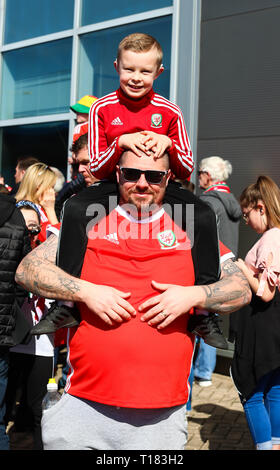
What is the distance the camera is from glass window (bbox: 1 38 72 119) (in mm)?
8664

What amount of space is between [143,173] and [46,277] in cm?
64

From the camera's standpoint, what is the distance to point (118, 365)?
2145mm

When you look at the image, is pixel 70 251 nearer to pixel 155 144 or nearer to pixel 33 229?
pixel 155 144

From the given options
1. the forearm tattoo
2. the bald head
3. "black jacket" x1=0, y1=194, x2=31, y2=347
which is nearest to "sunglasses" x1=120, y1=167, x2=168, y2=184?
the bald head

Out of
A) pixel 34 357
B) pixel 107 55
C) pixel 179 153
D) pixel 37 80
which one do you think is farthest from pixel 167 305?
pixel 37 80

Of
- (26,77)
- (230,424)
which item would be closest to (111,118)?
(230,424)

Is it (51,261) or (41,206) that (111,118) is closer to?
(51,261)

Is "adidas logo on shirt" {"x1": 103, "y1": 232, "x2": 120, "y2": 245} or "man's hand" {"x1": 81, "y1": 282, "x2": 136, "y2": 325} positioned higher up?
"adidas logo on shirt" {"x1": 103, "y1": 232, "x2": 120, "y2": 245}

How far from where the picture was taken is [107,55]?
26.8 feet

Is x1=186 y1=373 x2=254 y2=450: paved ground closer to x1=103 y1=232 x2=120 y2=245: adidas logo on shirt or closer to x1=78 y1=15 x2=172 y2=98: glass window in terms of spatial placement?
x1=103 y1=232 x2=120 y2=245: adidas logo on shirt

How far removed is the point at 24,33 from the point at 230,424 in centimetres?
768

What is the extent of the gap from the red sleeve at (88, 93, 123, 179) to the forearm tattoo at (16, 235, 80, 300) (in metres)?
0.45

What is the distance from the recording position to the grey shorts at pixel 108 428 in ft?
7.16

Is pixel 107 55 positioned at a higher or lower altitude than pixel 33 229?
higher
